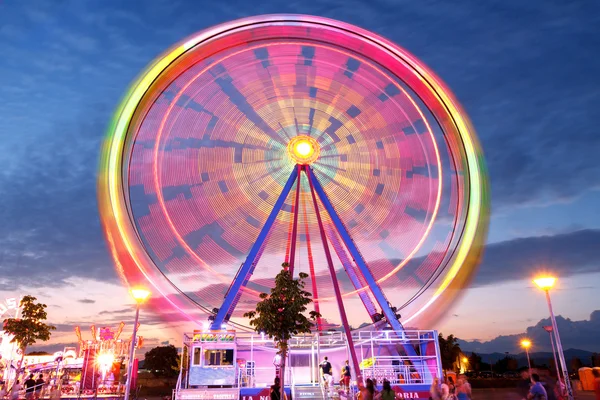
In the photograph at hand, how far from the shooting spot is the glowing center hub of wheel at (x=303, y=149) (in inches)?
898

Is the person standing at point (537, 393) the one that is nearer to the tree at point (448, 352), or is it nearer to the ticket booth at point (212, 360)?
Answer: the ticket booth at point (212, 360)

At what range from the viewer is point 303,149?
2300 cm

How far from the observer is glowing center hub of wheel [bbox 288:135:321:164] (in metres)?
22.8

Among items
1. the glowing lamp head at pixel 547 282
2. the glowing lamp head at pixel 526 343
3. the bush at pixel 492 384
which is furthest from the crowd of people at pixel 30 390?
the bush at pixel 492 384

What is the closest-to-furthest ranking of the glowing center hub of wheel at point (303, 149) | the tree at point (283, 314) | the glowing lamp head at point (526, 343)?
the tree at point (283, 314) → the glowing center hub of wheel at point (303, 149) → the glowing lamp head at point (526, 343)

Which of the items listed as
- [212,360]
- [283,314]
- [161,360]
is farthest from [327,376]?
[161,360]

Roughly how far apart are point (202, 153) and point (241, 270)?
5.44 m

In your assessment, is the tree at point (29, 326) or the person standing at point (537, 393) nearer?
the person standing at point (537, 393)

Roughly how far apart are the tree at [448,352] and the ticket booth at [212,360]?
2097 inches

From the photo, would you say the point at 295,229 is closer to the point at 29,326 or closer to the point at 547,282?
the point at 547,282

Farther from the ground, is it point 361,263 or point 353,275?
point 361,263

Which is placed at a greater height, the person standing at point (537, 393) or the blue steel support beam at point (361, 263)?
the blue steel support beam at point (361, 263)

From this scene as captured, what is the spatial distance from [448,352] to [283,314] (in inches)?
2333

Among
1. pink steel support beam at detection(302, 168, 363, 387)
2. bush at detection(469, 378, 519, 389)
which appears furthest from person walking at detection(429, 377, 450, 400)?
bush at detection(469, 378, 519, 389)
